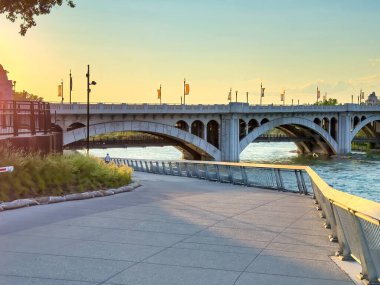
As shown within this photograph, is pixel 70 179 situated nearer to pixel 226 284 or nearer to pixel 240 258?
pixel 240 258

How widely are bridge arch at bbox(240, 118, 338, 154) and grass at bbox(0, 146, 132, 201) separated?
61.2 m

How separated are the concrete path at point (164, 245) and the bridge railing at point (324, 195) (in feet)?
1.42

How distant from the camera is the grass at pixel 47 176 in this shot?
559 inches

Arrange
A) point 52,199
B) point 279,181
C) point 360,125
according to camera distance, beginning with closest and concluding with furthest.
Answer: point 52,199 → point 279,181 → point 360,125

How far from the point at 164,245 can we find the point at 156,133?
6066cm

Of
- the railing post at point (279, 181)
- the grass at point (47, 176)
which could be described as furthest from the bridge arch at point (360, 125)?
the grass at point (47, 176)

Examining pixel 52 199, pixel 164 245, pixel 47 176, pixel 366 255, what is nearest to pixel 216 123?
pixel 47 176

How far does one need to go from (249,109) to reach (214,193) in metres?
61.6

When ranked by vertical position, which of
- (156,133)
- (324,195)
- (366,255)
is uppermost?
(156,133)

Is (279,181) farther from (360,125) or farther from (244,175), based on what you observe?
(360,125)

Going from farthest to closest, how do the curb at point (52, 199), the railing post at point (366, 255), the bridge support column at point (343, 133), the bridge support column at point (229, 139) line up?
the bridge support column at point (343, 133), the bridge support column at point (229, 139), the curb at point (52, 199), the railing post at point (366, 255)

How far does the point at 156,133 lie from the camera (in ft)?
228

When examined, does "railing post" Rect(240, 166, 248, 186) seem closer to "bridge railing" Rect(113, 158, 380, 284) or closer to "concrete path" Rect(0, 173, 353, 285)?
"bridge railing" Rect(113, 158, 380, 284)

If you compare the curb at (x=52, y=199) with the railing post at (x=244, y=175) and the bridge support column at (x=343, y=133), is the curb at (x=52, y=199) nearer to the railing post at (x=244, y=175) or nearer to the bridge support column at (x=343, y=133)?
the railing post at (x=244, y=175)
